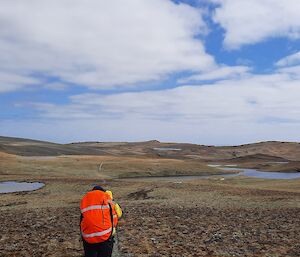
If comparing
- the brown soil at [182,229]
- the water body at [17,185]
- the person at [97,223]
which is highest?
the person at [97,223]

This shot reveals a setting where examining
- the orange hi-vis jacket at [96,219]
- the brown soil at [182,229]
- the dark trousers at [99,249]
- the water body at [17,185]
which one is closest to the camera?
the orange hi-vis jacket at [96,219]

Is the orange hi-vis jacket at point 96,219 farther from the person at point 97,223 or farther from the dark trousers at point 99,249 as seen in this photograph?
the dark trousers at point 99,249

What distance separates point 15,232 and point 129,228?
408 cm

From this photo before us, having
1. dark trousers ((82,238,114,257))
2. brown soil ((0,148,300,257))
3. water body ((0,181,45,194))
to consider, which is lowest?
water body ((0,181,45,194))

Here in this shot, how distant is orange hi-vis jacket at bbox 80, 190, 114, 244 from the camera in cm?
800

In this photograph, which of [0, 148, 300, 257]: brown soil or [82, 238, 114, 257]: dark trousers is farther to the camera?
[0, 148, 300, 257]: brown soil

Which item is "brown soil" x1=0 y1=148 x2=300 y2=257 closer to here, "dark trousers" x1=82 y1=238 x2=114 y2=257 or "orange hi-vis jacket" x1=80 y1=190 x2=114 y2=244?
"dark trousers" x1=82 y1=238 x2=114 y2=257

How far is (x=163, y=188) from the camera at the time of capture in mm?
33219

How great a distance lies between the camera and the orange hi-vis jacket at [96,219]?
800 cm

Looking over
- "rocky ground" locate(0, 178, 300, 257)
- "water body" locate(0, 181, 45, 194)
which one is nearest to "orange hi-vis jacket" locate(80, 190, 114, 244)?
"rocky ground" locate(0, 178, 300, 257)

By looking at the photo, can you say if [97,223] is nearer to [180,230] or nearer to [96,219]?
[96,219]

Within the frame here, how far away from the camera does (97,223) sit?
26.2 ft

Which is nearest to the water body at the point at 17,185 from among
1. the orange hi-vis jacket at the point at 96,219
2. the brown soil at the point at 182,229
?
the brown soil at the point at 182,229

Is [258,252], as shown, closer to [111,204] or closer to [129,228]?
[129,228]
